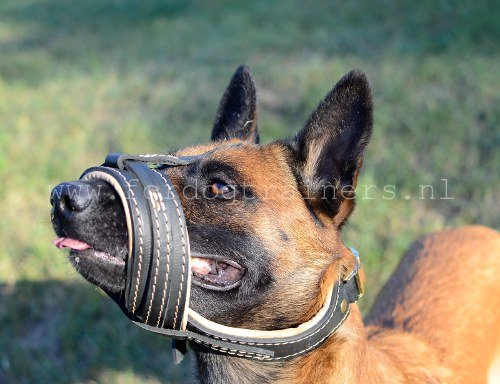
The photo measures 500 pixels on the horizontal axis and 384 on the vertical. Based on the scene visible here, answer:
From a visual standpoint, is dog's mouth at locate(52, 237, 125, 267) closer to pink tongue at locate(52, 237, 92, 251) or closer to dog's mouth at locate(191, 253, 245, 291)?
pink tongue at locate(52, 237, 92, 251)

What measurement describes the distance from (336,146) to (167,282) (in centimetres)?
92

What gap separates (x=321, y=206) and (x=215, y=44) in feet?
32.5

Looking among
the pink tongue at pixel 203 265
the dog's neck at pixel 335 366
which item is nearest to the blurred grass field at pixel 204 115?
the dog's neck at pixel 335 366

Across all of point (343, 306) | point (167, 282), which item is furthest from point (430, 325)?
point (167, 282)

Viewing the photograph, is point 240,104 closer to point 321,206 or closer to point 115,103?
point 321,206

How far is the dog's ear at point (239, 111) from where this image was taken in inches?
125

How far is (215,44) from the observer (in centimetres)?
1194

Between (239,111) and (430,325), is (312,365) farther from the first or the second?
(239,111)

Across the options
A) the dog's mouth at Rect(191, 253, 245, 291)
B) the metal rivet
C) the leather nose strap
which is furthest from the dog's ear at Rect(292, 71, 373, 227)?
the leather nose strap

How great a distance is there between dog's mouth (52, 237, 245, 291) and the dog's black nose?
131 mm

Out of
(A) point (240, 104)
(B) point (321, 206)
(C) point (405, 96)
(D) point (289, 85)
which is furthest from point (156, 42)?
(B) point (321, 206)

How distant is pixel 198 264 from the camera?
2.42 metres

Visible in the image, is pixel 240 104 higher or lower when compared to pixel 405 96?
lower

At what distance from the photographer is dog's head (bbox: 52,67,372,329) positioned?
89.4 inches
